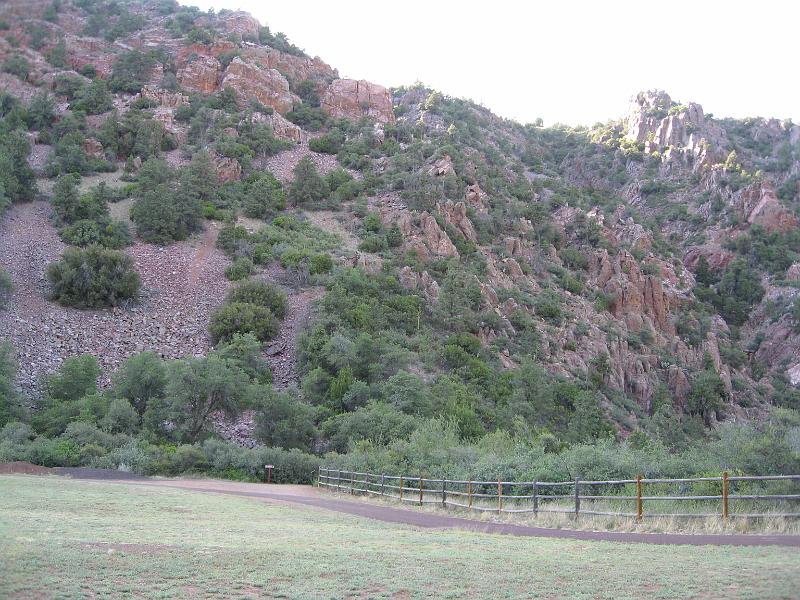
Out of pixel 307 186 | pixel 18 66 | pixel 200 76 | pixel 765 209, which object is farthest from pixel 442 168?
pixel 18 66

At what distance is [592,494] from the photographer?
18.6 meters

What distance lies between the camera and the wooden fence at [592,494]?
13812 mm

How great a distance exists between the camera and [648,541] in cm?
1290

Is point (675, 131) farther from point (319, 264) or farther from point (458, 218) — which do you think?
point (319, 264)

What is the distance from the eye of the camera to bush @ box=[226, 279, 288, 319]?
56938mm

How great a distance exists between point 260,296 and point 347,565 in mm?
47743

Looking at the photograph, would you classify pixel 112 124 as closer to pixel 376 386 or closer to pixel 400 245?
pixel 400 245

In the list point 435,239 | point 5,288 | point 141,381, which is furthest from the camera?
point 435,239

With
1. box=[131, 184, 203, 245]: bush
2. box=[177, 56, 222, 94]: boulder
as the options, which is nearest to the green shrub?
box=[131, 184, 203, 245]: bush

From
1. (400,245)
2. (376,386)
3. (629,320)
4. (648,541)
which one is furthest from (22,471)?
(629,320)

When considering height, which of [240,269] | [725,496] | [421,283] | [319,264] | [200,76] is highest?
[200,76]

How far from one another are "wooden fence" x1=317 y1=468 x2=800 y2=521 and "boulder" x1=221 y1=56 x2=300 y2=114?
7510 cm

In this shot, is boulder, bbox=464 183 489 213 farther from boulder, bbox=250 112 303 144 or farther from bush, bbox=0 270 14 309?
bush, bbox=0 270 14 309

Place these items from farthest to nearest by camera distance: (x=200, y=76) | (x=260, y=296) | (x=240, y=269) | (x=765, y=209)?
(x=200, y=76) < (x=765, y=209) < (x=240, y=269) < (x=260, y=296)
